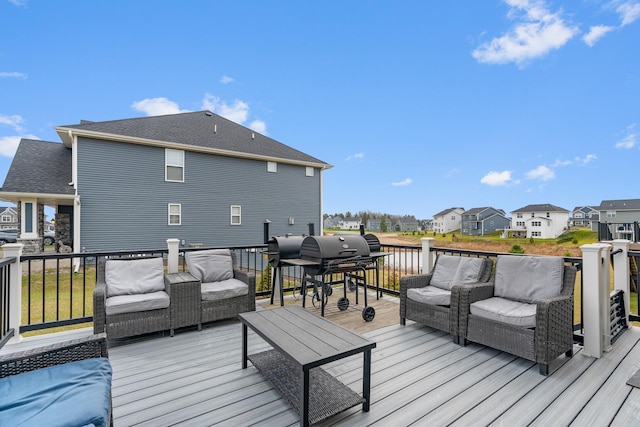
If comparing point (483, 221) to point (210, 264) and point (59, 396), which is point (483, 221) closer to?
point (210, 264)

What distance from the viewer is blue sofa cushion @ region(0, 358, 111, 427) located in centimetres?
124

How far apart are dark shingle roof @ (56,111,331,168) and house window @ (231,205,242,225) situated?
228cm

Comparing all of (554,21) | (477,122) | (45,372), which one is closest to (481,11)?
(554,21)

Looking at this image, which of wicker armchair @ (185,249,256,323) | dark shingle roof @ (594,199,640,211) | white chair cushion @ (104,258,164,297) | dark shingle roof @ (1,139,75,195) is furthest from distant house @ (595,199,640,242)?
dark shingle roof @ (1,139,75,195)

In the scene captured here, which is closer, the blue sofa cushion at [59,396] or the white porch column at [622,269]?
the blue sofa cushion at [59,396]

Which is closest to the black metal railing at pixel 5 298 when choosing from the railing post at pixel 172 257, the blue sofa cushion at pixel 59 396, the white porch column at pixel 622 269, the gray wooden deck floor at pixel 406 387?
the gray wooden deck floor at pixel 406 387

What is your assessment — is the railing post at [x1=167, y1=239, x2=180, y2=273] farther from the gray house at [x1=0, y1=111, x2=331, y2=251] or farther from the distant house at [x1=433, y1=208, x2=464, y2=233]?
the distant house at [x1=433, y1=208, x2=464, y2=233]

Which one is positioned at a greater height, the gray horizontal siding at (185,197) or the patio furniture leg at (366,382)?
the gray horizontal siding at (185,197)

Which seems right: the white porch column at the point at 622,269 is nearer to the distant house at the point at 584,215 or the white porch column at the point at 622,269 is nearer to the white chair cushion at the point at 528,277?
the white chair cushion at the point at 528,277

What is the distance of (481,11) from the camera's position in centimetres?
962

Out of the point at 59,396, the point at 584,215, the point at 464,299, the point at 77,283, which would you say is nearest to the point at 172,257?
the point at 59,396

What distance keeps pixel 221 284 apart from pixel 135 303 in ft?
3.38

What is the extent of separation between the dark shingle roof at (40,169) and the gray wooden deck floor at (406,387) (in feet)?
30.5

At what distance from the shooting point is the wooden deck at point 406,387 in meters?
2.00
